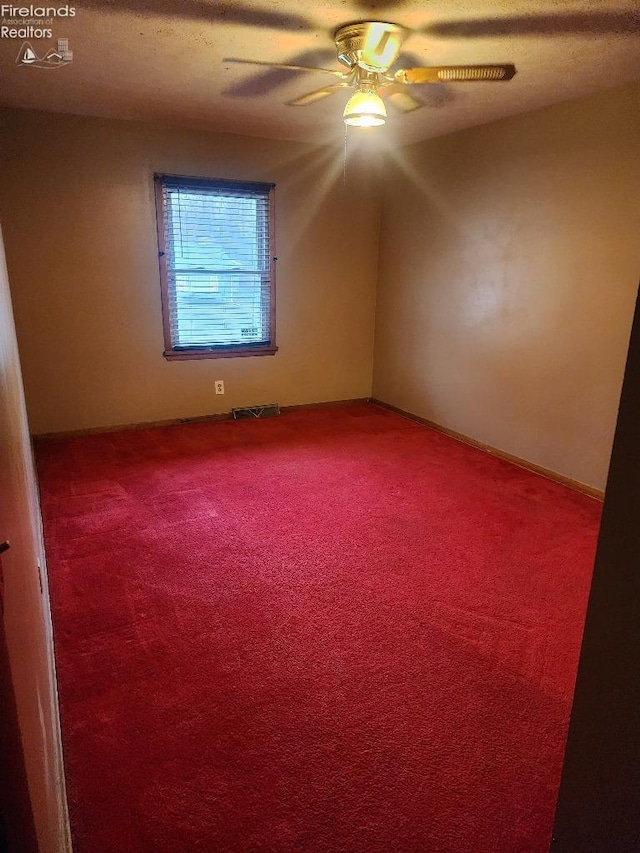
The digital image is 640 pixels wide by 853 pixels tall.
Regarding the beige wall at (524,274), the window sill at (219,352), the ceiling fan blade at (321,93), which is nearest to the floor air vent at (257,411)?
the window sill at (219,352)

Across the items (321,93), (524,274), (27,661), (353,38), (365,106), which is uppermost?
(353,38)

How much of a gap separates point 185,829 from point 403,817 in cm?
57

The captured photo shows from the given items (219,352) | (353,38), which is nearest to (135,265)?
(219,352)

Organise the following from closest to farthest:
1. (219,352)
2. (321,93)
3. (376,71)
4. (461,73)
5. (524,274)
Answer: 1. (461,73)
2. (376,71)
3. (321,93)
4. (524,274)
5. (219,352)

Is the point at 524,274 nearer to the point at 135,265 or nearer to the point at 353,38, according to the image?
the point at 353,38

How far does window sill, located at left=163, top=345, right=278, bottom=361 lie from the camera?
15.1 feet

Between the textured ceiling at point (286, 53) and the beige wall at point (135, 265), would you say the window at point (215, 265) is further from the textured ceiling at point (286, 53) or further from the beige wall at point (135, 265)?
the textured ceiling at point (286, 53)

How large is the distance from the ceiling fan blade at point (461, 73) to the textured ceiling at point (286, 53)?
184mm

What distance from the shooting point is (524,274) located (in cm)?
378

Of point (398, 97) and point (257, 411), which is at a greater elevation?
point (398, 97)

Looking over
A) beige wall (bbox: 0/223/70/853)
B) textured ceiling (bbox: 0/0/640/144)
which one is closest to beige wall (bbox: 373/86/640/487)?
textured ceiling (bbox: 0/0/640/144)

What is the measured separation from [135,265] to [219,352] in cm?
100

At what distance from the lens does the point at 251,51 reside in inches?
108
